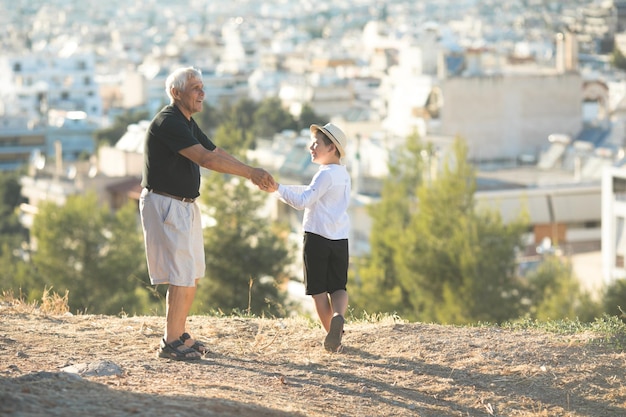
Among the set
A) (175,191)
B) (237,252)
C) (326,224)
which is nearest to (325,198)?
(326,224)

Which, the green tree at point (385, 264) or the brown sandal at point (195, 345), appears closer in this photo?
the brown sandal at point (195, 345)

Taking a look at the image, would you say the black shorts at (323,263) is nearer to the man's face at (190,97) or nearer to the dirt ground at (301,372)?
the dirt ground at (301,372)

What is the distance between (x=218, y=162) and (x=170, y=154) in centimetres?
25

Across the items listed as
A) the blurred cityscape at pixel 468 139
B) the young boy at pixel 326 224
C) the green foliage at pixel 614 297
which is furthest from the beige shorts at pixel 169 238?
the blurred cityscape at pixel 468 139

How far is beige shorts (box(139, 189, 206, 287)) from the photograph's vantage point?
305 inches

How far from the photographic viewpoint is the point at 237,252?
25375 millimetres

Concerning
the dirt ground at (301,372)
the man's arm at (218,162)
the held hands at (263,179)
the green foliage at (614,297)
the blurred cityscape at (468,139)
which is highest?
the man's arm at (218,162)

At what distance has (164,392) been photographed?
7.02 m

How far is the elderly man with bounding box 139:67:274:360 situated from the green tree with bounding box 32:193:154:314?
55.6 feet

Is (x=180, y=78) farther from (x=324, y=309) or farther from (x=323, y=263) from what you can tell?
(x=324, y=309)

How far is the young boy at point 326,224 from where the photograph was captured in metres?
8.21

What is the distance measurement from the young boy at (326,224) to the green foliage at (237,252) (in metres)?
14.4

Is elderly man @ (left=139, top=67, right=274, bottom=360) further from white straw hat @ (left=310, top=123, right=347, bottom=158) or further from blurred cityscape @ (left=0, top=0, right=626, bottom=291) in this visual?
blurred cityscape @ (left=0, top=0, right=626, bottom=291)

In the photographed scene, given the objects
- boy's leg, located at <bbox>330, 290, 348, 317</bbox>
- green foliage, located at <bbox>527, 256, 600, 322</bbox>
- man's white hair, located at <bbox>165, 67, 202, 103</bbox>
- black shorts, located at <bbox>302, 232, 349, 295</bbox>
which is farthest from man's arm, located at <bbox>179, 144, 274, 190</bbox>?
green foliage, located at <bbox>527, 256, 600, 322</bbox>
